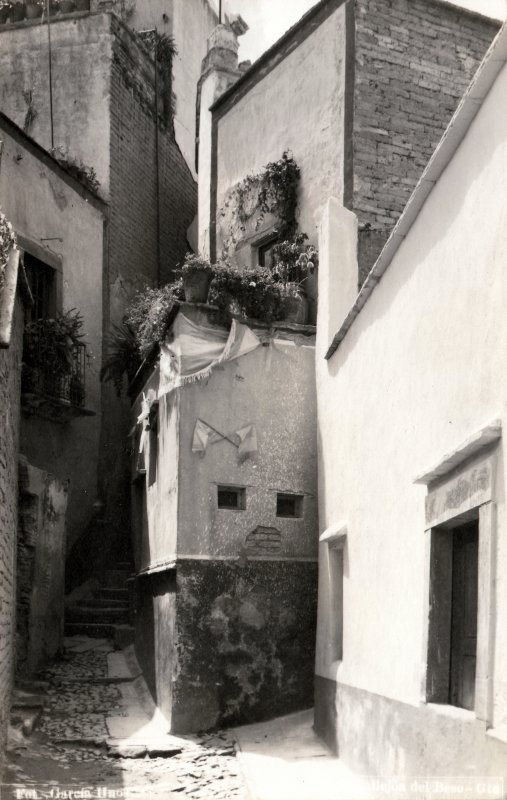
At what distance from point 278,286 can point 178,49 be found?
A: 394 inches

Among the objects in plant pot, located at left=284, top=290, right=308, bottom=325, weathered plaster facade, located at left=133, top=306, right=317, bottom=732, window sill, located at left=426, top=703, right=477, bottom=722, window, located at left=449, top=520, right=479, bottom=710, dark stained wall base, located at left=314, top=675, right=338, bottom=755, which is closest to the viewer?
window sill, located at left=426, top=703, right=477, bottom=722

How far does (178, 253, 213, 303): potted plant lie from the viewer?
11336mm

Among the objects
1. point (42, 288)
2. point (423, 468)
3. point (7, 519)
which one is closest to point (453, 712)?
point (423, 468)

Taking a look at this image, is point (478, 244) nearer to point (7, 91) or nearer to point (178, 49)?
point (7, 91)

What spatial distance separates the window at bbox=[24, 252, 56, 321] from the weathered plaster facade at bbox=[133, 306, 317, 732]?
169 inches

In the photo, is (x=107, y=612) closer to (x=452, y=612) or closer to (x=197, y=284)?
(x=197, y=284)

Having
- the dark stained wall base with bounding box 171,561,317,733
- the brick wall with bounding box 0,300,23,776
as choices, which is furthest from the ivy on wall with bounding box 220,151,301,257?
the dark stained wall base with bounding box 171,561,317,733

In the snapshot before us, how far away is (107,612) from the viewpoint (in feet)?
45.0

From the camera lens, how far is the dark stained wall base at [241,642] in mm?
10125

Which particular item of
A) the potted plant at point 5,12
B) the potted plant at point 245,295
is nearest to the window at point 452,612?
the potted plant at point 245,295

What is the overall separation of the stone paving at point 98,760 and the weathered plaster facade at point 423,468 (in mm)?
1158

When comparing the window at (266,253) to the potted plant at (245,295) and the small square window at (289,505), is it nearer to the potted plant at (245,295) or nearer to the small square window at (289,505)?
the potted plant at (245,295)

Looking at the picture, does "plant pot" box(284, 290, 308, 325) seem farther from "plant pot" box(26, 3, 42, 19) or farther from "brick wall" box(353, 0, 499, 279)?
"plant pot" box(26, 3, 42, 19)

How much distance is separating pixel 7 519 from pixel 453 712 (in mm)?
4841
